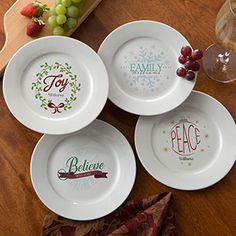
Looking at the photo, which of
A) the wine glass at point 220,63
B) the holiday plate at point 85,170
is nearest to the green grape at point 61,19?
the holiday plate at point 85,170

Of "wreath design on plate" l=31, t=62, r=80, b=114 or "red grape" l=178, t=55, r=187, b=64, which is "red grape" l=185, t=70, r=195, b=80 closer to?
"red grape" l=178, t=55, r=187, b=64

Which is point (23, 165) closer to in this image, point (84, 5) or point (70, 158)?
point (70, 158)

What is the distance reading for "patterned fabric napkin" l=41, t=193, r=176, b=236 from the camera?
1220 millimetres

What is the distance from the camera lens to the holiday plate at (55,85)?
1203 millimetres

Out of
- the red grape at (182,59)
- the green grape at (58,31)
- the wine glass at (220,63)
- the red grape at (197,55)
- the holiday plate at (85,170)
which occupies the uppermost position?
the green grape at (58,31)

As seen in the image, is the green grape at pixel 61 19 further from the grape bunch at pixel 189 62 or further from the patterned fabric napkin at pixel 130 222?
the patterned fabric napkin at pixel 130 222

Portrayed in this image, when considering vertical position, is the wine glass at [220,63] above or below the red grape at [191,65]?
below

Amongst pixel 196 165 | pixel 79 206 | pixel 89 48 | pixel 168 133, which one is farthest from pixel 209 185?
pixel 89 48

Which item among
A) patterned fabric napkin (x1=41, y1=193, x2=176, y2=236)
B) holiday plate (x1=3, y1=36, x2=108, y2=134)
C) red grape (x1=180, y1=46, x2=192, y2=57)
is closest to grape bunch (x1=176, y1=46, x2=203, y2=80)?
red grape (x1=180, y1=46, x2=192, y2=57)

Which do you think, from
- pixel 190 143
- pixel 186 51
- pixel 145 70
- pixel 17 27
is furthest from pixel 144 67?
pixel 17 27

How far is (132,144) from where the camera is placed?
127 centimetres

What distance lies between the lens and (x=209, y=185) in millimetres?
1253

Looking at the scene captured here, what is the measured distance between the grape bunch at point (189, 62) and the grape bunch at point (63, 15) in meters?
0.27

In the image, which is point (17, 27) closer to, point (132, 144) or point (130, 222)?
point (132, 144)
